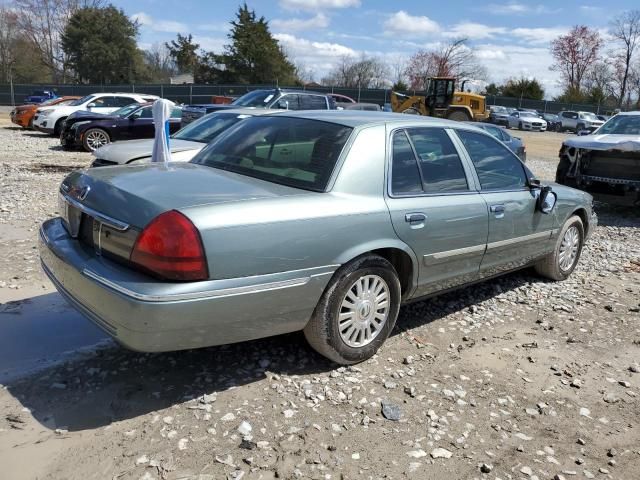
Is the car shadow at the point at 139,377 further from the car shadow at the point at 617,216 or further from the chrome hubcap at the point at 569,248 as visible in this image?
the car shadow at the point at 617,216

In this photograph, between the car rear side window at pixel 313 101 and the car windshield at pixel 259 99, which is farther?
the car rear side window at pixel 313 101

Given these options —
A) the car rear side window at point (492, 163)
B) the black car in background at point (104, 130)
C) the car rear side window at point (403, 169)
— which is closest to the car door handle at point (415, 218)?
the car rear side window at point (403, 169)

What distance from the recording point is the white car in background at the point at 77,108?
742 inches

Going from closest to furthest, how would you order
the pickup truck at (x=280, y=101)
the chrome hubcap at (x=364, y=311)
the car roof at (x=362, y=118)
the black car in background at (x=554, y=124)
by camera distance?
the chrome hubcap at (x=364, y=311)
the car roof at (x=362, y=118)
the pickup truck at (x=280, y=101)
the black car in background at (x=554, y=124)

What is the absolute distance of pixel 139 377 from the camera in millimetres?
3426

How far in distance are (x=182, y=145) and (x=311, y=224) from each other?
5.93m

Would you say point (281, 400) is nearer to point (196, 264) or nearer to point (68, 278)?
point (196, 264)

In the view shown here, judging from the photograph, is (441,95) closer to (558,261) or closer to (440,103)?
(440,103)

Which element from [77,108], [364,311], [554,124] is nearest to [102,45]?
[554,124]

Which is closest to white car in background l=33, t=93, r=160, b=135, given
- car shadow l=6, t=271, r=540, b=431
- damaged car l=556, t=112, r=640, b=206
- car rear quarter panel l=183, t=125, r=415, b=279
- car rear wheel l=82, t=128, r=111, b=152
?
car rear wheel l=82, t=128, r=111, b=152

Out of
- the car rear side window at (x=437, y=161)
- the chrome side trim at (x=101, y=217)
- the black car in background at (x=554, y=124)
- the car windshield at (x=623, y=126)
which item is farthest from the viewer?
the black car in background at (x=554, y=124)

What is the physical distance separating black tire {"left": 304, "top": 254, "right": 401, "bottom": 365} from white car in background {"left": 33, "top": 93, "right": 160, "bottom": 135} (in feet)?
55.3

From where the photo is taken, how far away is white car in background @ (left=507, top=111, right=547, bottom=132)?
4047 centimetres

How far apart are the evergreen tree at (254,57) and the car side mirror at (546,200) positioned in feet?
176
